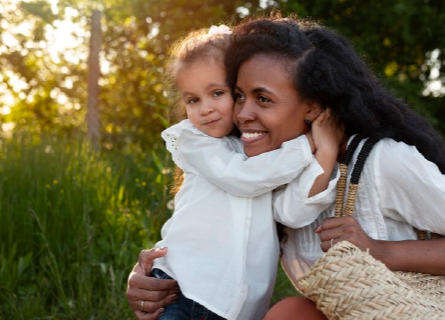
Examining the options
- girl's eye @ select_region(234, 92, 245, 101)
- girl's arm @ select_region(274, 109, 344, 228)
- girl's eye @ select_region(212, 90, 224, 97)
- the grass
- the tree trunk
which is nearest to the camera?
girl's arm @ select_region(274, 109, 344, 228)

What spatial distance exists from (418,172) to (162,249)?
99 cm

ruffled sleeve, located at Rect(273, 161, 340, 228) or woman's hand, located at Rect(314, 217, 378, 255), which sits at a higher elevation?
ruffled sleeve, located at Rect(273, 161, 340, 228)

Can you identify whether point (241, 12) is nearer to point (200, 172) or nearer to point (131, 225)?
point (131, 225)

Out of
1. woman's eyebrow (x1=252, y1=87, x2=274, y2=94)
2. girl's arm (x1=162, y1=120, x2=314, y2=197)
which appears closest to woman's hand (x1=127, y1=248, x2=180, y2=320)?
girl's arm (x1=162, y1=120, x2=314, y2=197)

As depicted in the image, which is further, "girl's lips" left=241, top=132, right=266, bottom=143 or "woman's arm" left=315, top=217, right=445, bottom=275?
"girl's lips" left=241, top=132, right=266, bottom=143

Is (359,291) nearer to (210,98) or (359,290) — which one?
(359,290)

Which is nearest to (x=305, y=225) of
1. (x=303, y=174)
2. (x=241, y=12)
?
(x=303, y=174)

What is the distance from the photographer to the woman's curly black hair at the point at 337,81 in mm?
2637

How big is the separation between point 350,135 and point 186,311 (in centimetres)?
90

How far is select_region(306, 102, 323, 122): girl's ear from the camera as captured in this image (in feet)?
8.91

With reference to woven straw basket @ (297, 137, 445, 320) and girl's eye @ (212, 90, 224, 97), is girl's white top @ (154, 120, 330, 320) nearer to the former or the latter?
girl's eye @ (212, 90, 224, 97)

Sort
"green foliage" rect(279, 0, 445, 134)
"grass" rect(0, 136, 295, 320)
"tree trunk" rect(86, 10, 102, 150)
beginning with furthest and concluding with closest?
"green foliage" rect(279, 0, 445, 134) → "tree trunk" rect(86, 10, 102, 150) → "grass" rect(0, 136, 295, 320)

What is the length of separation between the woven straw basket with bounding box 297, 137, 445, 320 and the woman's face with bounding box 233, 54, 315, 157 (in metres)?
0.58

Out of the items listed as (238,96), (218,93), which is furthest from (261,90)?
(218,93)
